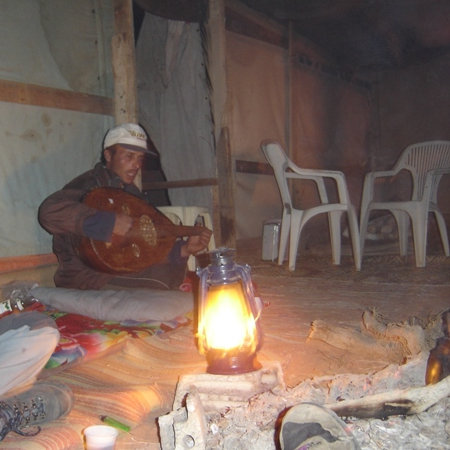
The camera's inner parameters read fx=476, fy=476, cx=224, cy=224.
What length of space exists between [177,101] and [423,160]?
2.94 meters

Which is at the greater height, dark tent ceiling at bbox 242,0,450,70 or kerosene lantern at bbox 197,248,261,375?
dark tent ceiling at bbox 242,0,450,70

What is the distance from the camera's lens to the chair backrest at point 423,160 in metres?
5.34

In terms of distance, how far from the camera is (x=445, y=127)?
27.7ft

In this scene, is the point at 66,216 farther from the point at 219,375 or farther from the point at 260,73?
the point at 260,73

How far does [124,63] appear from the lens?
4.13 metres

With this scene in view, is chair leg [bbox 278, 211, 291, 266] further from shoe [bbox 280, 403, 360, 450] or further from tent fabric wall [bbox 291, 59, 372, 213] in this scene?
shoe [bbox 280, 403, 360, 450]

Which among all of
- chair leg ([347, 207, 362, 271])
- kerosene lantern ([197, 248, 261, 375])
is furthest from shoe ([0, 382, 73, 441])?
chair leg ([347, 207, 362, 271])

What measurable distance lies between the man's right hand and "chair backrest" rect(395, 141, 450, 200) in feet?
11.7

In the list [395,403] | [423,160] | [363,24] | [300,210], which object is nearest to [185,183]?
[300,210]

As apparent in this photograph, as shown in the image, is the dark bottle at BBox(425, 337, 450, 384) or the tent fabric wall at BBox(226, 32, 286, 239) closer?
the dark bottle at BBox(425, 337, 450, 384)

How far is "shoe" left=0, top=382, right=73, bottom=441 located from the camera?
159 centimetres

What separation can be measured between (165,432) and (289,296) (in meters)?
2.31

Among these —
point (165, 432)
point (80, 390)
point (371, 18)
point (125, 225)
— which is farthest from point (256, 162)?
point (165, 432)

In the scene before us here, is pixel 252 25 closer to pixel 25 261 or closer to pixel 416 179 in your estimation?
pixel 416 179
